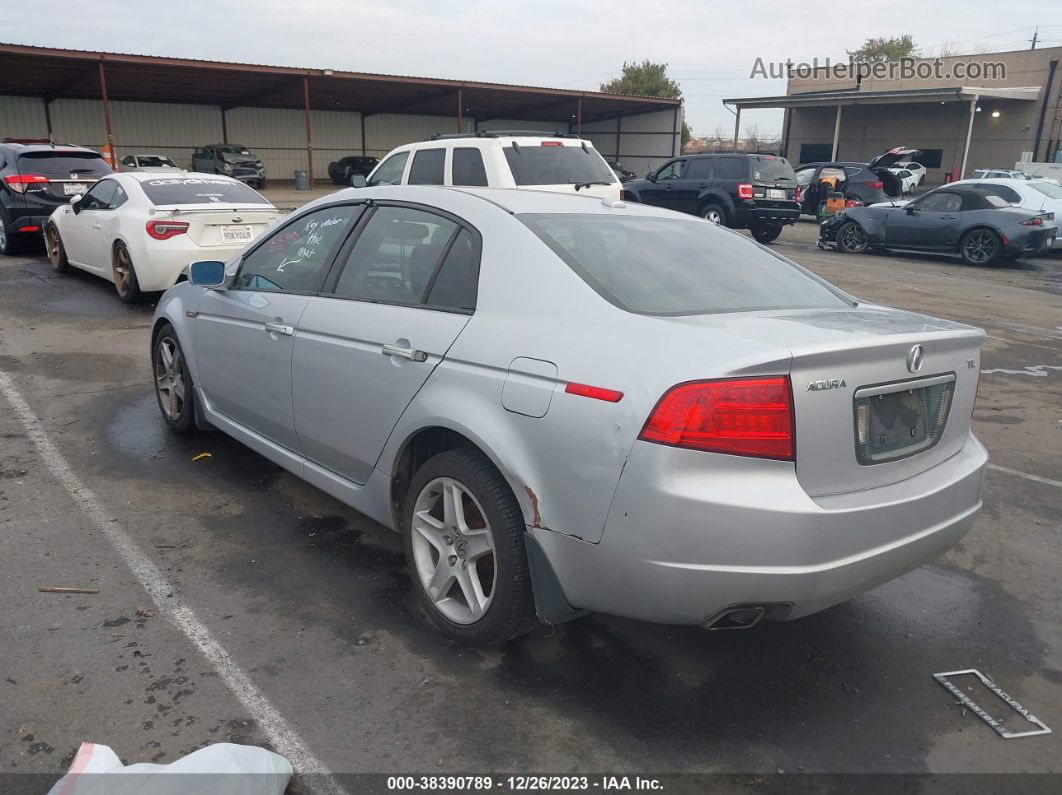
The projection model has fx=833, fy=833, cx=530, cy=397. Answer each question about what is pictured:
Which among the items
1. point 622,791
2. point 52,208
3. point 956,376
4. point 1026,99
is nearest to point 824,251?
point 52,208

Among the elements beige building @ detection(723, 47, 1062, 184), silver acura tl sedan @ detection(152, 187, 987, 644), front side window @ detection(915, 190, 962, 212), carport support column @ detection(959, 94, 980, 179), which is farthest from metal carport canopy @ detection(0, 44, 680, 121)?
silver acura tl sedan @ detection(152, 187, 987, 644)

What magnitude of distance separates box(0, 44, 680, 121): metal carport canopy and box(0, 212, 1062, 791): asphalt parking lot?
26826 millimetres

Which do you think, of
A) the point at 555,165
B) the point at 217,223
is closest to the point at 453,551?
the point at 217,223

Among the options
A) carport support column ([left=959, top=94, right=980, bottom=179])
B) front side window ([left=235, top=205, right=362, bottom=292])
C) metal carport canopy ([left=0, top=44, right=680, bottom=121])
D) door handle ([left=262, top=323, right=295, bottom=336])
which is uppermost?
metal carport canopy ([left=0, top=44, right=680, bottom=121])

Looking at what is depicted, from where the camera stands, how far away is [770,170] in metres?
17.0

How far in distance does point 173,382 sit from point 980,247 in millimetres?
A: 14883

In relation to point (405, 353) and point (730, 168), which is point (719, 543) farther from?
point (730, 168)

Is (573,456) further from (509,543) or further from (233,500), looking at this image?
(233,500)

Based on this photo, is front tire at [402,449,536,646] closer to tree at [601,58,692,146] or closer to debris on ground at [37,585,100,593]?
debris on ground at [37,585,100,593]

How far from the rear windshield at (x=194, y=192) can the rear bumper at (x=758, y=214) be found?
34.0 ft

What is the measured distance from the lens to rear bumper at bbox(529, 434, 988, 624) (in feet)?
7.71

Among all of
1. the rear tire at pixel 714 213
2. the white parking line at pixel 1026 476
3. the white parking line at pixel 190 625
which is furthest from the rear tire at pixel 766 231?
the white parking line at pixel 190 625

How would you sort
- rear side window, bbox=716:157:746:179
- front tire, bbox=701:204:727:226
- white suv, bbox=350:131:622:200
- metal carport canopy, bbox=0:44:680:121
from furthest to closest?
metal carport canopy, bbox=0:44:680:121
front tire, bbox=701:204:727:226
rear side window, bbox=716:157:746:179
white suv, bbox=350:131:622:200

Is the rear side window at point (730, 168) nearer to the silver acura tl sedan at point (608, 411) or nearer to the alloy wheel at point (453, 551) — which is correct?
the silver acura tl sedan at point (608, 411)
